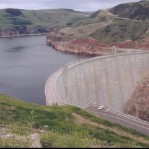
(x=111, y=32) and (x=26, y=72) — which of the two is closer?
(x=26, y=72)

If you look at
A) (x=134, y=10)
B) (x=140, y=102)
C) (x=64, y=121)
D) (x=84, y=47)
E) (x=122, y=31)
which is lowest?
(x=140, y=102)

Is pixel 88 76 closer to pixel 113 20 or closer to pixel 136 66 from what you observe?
pixel 136 66

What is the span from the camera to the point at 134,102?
49344mm

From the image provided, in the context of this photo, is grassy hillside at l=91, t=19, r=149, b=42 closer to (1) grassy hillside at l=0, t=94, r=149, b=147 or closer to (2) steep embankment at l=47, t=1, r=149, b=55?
(2) steep embankment at l=47, t=1, r=149, b=55

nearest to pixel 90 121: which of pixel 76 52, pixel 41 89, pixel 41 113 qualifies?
pixel 41 113

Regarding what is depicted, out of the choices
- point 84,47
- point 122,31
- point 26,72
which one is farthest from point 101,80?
point 122,31

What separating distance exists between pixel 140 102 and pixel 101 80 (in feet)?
22.6

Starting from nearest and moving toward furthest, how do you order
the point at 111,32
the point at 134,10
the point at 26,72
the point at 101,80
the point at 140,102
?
1. the point at 101,80
2. the point at 140,102
3. the point at 26,72
4. the point at 111,32
5. the point at 134,10

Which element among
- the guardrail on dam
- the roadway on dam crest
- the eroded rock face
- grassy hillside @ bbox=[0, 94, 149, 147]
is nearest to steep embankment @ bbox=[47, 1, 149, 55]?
the eroded rock face

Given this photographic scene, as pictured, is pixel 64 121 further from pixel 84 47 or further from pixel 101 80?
pixel 84 47

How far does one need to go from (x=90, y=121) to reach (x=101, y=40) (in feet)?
283

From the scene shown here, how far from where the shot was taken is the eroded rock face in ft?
159

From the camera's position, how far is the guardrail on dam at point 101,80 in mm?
40094

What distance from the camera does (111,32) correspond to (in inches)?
4560
